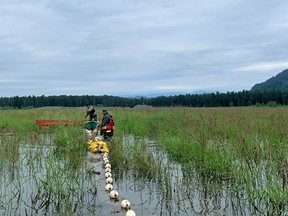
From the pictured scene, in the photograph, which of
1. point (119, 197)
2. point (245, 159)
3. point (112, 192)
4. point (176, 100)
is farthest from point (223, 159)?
point (176, 100)

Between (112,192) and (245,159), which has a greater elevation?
(245,159)

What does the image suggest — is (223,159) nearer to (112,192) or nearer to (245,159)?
(245,159)

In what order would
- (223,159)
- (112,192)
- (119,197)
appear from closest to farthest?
(112,192), (119,197), (223,159)

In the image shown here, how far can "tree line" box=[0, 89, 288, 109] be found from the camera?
239ft

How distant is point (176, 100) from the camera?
306 feet

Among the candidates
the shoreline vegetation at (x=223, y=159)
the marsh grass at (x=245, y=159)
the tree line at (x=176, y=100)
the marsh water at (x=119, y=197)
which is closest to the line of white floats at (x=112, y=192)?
the marsh water at (x=119, y=197)

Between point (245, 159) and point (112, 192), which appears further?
point (112, 192)

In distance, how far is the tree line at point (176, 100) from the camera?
239ft

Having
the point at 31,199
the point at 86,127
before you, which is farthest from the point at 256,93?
the point at 31,199

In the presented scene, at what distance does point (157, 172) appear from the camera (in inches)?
316

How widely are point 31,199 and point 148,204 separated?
7.24ft

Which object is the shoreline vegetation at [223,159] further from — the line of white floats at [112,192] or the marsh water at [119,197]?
the line of white floats at [112,192]

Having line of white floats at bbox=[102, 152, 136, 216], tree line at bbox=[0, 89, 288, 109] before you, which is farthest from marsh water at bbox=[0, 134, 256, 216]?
tree line at bbox=[0, 89, 288, 109]

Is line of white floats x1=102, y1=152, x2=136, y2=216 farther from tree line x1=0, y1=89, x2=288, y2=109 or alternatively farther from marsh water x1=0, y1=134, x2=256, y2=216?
tree line x1=0, y1=89, x2=288, y2=109
